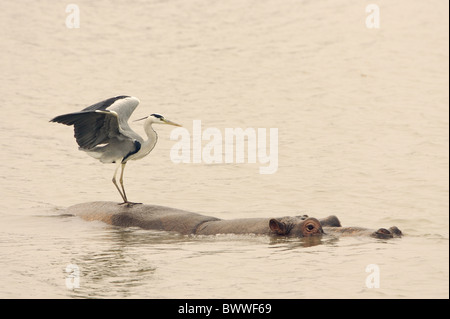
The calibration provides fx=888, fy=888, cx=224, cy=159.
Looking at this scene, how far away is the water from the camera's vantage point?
37.2 ft

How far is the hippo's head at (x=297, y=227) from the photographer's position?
514 inches

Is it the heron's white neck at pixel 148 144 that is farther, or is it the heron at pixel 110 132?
the heron's white neck at pixel 148 144

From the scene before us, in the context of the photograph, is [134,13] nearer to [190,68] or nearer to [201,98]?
[190,68]

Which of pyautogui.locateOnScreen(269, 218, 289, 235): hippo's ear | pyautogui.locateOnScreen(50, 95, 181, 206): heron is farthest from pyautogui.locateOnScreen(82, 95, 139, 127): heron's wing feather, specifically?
pyautogui.locateOnScreen(269, 218, 289, 235): hippo's ear

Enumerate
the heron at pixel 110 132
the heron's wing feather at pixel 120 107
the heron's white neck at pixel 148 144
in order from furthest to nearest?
the heron's wing feather at pixel 120 107 < the heron's white neck at pixel 148 144 < the heron at pixel 110 132

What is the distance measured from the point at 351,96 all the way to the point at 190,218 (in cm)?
1098

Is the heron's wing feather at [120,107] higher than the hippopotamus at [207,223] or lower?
higher

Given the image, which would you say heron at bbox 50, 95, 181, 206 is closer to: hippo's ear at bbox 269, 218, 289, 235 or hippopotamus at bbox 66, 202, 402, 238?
hippopotamus at bbox 66, 202, 402, 238

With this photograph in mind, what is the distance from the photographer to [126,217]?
47.5 ft

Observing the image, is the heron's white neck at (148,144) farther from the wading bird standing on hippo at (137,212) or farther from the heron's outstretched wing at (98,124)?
the heron's outstretched wing at (98,124)

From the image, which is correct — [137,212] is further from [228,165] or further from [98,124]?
[228,165]

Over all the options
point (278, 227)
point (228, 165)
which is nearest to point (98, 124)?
point (278, 227)

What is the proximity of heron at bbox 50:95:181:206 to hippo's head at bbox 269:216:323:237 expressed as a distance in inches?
103

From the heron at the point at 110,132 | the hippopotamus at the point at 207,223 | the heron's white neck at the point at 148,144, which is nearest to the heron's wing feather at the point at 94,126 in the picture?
the heron at the point at 110,132
